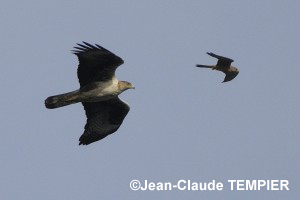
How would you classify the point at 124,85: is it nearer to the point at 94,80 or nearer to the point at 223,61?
the point at 94,80

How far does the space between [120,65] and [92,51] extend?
2.41 ft

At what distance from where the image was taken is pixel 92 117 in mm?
24703

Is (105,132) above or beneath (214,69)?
beneath

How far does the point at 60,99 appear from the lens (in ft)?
75.9

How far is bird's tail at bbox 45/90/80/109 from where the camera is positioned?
2314 cm

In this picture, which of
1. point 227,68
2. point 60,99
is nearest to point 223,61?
point 227,68

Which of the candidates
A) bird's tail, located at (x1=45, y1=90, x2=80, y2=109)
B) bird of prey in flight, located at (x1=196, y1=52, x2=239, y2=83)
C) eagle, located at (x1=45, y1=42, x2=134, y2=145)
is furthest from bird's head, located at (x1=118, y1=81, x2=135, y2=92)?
bird of prey in flight, located at (x1=196, y1=52, x2=239, y2=83)

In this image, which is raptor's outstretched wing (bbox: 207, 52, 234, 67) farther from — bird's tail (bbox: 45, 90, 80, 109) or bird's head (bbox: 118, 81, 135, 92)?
bird's tail (bbox: 45, 90, 80, 109)

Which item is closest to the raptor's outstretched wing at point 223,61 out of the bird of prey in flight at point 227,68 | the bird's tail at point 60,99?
the bird of prey in flight at point 227,68

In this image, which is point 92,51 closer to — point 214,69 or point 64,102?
point 64,102

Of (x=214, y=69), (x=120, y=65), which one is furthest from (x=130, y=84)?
(x=214, y=69)

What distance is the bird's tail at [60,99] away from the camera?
23.1 metres

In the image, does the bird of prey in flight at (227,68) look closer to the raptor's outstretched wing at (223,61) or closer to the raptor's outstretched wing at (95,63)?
the raptor's outstretched wing at (223,61)

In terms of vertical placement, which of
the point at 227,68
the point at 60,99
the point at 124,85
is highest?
the point at 227,68
